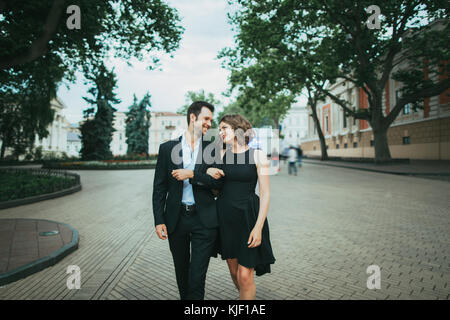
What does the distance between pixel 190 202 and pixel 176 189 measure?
16 cm

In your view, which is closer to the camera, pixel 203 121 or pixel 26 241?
pixel 203 121

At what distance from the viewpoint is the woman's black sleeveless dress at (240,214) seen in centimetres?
257

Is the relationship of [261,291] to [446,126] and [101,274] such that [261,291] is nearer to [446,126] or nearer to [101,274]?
[101,274]

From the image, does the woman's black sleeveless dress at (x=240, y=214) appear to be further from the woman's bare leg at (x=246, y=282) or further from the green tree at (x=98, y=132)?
the green tree at (x=98, y=132)

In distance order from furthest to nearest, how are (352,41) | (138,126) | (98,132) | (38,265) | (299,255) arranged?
(138,126) → (98,132) → (352,41) → (299,255) → (38,265)

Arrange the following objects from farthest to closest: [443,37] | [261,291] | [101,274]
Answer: [443,37] → [101,274] → [261,291]

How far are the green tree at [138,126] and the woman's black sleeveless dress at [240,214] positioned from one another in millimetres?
47664

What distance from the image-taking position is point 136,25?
13188mm


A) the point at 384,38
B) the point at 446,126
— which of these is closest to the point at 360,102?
the point at 446,126

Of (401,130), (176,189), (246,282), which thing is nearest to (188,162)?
(176,189)

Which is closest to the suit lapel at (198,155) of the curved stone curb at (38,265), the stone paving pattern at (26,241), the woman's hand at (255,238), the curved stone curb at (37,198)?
the woman's hand at (255,238)

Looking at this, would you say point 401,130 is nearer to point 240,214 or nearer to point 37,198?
point 37,198

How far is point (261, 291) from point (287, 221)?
376 cm

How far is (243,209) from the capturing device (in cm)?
257
